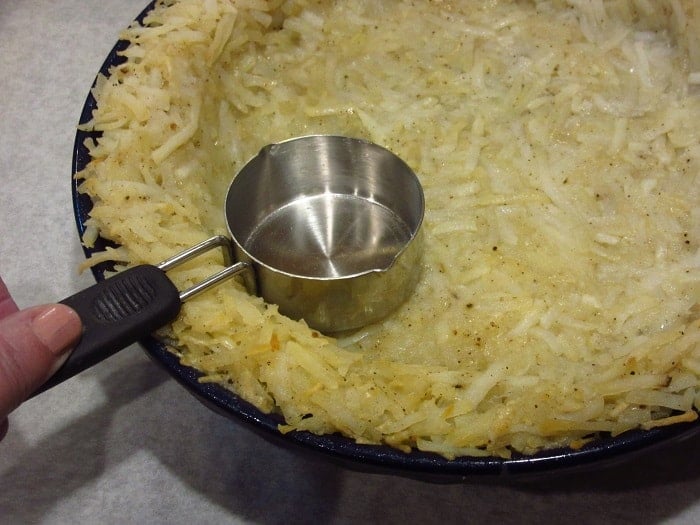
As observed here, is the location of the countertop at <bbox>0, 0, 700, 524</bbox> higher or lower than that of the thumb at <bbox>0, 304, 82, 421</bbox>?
lower

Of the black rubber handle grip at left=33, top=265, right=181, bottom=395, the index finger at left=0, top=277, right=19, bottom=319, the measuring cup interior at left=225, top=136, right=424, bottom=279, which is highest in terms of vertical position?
the black rubber handle grip at left=33, top=265, right=181, bottom=395

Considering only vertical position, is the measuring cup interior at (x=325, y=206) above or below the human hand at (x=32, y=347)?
below

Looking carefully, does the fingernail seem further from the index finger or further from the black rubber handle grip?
the index finger

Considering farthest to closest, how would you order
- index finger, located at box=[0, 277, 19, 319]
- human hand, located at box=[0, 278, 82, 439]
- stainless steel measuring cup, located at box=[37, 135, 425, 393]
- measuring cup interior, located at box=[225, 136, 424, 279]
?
measuring cup interior, located at box=[225, 136, 424, 279] < index finger, located at box=[0, 277, 19, 319] < stainless steel measuring cup, located at box=[37, 135, 425, 393] < human hand, located at box=[0, 278, 82, 439]

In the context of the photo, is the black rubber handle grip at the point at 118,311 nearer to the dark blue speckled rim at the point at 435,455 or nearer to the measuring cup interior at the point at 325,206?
the dark blue speckled rim at the point at 435,455

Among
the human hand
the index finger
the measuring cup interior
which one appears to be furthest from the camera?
the measuring cup interior

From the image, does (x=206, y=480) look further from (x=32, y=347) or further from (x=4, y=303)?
(x=32, y=347)

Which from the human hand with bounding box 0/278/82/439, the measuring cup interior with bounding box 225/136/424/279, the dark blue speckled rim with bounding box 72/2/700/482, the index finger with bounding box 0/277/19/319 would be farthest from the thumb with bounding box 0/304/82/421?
the measuring cup interior with bounding box 225/136/424/279

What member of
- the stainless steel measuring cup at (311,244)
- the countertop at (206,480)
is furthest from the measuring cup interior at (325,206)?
the countertop at (206,480)
